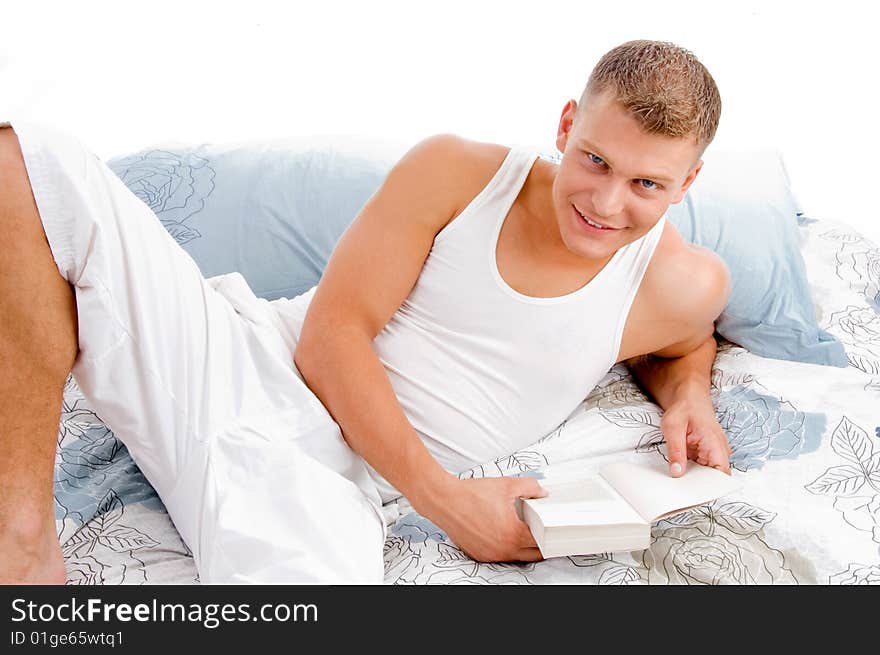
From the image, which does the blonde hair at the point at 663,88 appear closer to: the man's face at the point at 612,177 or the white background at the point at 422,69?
the man's face at the point at 612,177

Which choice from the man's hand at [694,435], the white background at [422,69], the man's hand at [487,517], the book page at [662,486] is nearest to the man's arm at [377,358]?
the man's hand at [487,517]

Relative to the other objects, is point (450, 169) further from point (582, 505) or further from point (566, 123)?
point (582, 505)

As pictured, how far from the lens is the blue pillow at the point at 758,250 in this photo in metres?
1.55

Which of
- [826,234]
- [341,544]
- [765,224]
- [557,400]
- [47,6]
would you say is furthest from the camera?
[47,6]

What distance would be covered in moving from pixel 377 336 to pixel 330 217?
38 centimetres

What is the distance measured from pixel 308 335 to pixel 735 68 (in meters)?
1.34

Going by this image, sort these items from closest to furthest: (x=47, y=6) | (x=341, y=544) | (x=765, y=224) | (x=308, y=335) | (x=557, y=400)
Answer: (x=341, y=544) < (x=308, y=335) < (x=557, y=400) < (x=765, y=224) < (x=47, y=6)

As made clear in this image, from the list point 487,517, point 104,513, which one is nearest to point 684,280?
point 487,517

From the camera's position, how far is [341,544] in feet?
3.46

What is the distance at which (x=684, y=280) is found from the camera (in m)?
1.37

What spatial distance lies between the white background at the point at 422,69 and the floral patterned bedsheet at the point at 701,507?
2.56 ft
